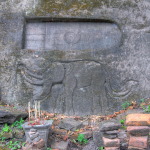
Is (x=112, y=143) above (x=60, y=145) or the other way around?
above

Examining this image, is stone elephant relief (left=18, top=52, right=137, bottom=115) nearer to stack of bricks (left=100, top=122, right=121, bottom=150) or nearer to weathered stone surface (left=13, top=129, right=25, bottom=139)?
weathered stone surface (left=13, top=129, right=25, bottom=139)

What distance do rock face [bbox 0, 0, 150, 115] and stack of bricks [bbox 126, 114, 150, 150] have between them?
1.58m

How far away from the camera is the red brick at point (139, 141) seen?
3566 millimetres

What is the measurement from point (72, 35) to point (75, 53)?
48cm

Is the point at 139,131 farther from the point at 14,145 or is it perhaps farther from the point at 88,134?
the point at 14,145

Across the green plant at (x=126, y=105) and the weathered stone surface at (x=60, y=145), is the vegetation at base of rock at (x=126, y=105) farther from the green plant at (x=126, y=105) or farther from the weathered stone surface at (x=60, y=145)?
the weathered stone surface at (x=60, y=145)

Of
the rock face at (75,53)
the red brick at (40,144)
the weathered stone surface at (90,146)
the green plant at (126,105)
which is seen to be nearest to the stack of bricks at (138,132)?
the weathered stone surface at (90,146)

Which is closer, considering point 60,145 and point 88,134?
point 60,145

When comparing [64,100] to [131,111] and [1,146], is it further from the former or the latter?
[1,146]

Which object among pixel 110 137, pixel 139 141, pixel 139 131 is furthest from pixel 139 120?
pixel 110 137

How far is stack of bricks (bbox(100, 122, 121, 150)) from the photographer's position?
3726 mm

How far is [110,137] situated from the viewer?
384cm

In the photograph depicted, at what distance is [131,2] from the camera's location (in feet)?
18.7

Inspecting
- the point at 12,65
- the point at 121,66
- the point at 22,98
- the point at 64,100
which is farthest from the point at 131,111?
the point at 12,65
